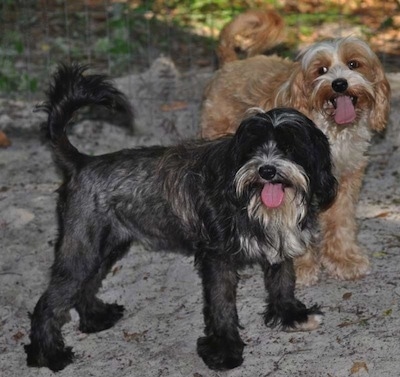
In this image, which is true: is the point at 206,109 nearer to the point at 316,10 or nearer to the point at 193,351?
the point at 193,351

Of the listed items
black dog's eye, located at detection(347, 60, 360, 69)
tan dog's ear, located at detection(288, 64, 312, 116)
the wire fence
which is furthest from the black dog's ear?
the wire fence

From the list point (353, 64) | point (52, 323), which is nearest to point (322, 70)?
point (353, 64)

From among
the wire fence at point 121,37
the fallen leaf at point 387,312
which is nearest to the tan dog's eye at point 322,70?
the fallen leaf at point 387,312

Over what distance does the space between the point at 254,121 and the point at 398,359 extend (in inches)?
64.7

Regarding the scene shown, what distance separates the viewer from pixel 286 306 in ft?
20.6

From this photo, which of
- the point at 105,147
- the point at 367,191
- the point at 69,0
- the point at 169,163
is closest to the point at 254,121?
the point at 169,163

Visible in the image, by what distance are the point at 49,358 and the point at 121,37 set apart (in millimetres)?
5234

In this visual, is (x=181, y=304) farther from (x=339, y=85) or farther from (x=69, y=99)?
(x=339, y=85)

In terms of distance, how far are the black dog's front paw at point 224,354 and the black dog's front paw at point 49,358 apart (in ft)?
3.06

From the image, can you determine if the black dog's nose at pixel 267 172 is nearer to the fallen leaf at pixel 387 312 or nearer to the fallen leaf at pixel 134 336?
the fallen leaf at pixel 387 312

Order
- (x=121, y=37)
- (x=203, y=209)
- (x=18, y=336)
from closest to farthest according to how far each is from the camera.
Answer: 1. (x=203, y=209)
2. (x=18, y=336)
3. (x=121, y=37)

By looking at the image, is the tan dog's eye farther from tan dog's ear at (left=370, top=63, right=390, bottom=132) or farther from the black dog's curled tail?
the black dog's curled tail

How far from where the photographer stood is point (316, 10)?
10.9 meters

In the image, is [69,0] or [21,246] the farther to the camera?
[69,0]
